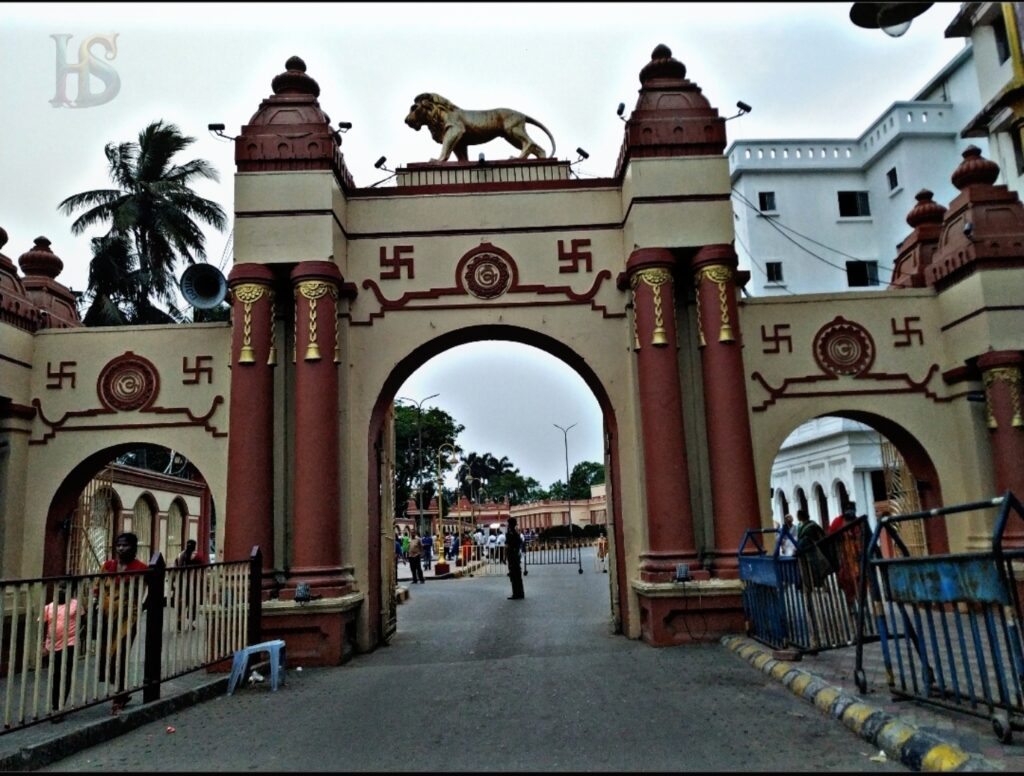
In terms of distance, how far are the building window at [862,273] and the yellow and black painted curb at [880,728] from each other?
83.9 ft

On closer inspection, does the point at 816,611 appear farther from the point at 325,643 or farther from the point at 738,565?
the point at 325,643

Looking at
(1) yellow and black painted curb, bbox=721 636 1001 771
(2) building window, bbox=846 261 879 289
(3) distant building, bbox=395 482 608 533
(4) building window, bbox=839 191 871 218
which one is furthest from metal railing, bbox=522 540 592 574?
(3) distant building, bbox=395 482 608 533

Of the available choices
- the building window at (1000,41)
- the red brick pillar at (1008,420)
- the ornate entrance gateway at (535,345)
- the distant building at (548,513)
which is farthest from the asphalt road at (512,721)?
the distant building at (548,513)

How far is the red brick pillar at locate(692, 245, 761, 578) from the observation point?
9.53 m

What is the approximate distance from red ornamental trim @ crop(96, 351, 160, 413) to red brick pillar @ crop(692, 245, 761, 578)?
6887 millimetres

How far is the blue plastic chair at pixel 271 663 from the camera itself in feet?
25.5

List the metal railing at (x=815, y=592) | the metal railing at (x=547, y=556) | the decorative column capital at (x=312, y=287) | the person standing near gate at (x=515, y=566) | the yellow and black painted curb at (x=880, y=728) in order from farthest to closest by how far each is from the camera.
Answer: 1. the metal railing at (x=547, y=556)
2. the person standing near gate at (x=515, y=566)
3. the decorative column capital at (x=312, y=287)
4. the metal railing at (x=815, y=592)
5. the yellow and black painted curb at (x=880, y=728)

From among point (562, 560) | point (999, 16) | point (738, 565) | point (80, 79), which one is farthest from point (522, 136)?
point (562, 560)

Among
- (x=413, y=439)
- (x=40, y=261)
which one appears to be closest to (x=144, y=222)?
(x=40, y=261)

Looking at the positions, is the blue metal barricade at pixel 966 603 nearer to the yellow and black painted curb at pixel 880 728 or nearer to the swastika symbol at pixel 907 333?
the yellow and black painted curb at pixel 880 728

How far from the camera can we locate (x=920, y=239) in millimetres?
11531

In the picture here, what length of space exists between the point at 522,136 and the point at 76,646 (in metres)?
8.23

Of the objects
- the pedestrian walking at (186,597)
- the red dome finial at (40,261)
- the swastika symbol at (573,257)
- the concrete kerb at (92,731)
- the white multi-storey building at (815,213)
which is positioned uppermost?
the white multi-storey building at (815,213)

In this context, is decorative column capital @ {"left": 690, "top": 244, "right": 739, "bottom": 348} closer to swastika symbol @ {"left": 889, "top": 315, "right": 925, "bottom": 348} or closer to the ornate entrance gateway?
the ornate entrance gateway
